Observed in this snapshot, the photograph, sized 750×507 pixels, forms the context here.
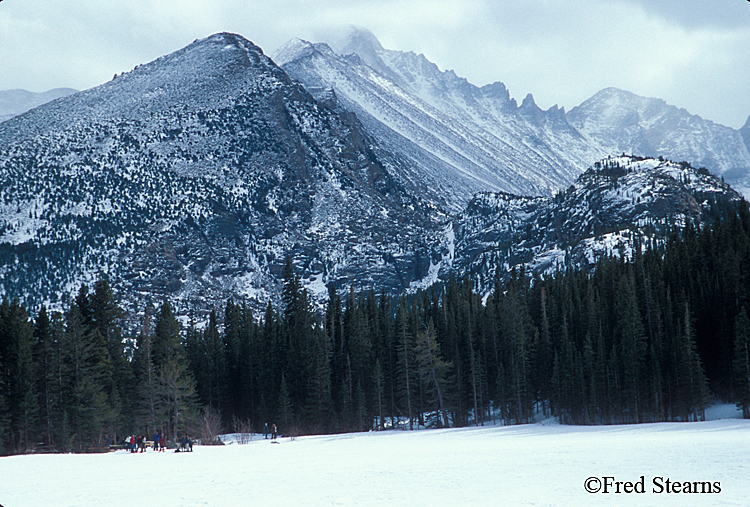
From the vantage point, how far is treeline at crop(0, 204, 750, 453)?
6781 centimetres

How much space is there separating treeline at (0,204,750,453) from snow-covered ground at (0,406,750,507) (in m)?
25.6

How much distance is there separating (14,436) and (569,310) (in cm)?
7316

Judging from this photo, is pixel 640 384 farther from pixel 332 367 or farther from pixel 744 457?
pixel 744 457

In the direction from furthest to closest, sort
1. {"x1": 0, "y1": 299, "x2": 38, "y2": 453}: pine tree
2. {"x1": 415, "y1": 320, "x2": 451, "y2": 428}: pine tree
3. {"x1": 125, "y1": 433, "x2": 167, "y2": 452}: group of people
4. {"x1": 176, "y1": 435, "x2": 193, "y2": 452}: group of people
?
{"x1": 415, "y1": 320, "x2": 451, "y2": 428}: pine tree → {"x1": 0, "y1": 299, "x2": 38, "y2": 453}: pine tree → {"x1": 125, "y1": 433, "x2": 167, "y2": 452}: group of people → {"x1": 176, "y1": 435, "x2": 193, "y2": 452}: group of people

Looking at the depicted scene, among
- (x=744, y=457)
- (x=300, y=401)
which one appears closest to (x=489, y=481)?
(x=744, y=457)

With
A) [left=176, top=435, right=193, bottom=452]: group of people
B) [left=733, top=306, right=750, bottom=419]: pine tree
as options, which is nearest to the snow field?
[left=176, top=435, right=193, bottom=452]: group of people

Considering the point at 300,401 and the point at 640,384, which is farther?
the point at 300,401

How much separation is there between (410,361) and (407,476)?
61.0 m

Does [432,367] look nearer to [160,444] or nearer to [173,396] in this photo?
[173,396]

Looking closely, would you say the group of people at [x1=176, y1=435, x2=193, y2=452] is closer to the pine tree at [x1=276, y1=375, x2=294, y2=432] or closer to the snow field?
the snow field

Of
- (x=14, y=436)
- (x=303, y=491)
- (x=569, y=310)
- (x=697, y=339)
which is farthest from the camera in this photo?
(x=569, y=310)

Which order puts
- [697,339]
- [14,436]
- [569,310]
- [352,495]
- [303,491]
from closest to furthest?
[352,495]
[303,491]
[14,436]
[697,339]
[569,310]

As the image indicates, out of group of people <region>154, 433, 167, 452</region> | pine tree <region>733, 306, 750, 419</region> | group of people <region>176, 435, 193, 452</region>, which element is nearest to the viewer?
group of people <region>176, 435, 193, 452</region>

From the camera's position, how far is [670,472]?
26.9 m
